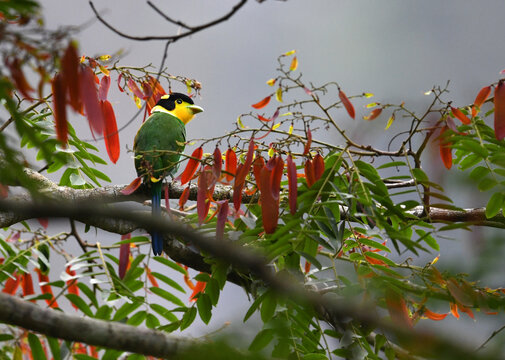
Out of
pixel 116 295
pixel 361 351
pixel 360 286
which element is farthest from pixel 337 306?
pixel 116 295

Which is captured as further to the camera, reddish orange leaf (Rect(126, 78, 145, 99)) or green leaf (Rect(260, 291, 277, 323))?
reddish orange leaf (Rect(126, 78, 145, 99))

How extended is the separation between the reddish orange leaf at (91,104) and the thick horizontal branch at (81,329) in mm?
283

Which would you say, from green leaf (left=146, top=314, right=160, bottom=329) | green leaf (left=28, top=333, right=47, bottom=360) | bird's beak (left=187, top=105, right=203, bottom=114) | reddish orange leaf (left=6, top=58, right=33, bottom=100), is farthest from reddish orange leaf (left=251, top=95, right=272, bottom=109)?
bird's beak (left=187, top=105, right=203, bottom=114)

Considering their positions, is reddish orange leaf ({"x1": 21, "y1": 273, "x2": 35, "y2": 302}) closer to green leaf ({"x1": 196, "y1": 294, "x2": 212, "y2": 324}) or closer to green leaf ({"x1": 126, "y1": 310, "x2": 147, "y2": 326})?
green leaf ({"x1": 126, "y1": 310, "x2": 147, "y2": 326})

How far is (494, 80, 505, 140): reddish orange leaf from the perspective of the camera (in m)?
1.44

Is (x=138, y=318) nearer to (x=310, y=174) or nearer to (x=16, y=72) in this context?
(x=310, y=174)

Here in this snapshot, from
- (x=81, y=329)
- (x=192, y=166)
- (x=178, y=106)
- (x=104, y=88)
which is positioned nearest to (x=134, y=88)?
(x=104, y=88)

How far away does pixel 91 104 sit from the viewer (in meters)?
0.98

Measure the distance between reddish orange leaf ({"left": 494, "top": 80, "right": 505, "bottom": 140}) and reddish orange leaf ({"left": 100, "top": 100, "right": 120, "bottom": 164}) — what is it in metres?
0.98

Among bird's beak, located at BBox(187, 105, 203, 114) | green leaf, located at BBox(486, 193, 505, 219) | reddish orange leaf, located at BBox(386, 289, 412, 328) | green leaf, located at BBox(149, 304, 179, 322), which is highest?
bird's beak, located at BBox(187, 105, 203, 114)

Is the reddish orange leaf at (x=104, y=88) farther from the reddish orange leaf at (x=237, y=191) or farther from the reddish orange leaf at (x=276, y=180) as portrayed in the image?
the reddish orange leaf at (x=276, y=180)

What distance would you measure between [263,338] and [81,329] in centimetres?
63

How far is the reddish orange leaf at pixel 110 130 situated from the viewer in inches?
71.2

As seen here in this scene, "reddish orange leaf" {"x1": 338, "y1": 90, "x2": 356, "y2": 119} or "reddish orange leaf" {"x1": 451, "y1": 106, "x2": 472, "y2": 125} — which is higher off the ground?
"reddish orange leaf" {"x1": 338, "y1": 90, "x2": 356, "y2": 119}
